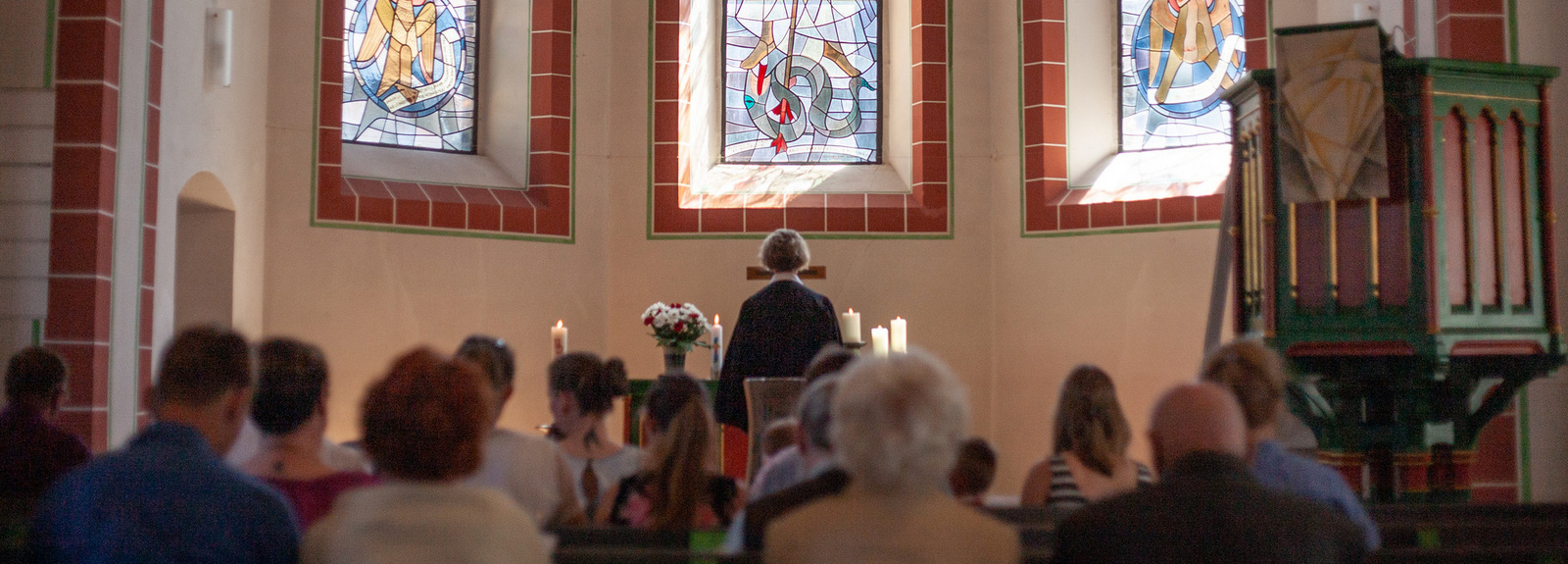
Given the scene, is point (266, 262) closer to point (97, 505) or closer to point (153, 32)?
point (153, 32)

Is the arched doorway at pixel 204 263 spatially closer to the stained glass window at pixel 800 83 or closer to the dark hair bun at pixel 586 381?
the stained glass window at pixel 800 83

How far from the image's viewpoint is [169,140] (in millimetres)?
6227

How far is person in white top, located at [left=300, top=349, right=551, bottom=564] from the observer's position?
187cm

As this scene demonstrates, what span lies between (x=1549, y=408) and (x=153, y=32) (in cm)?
630

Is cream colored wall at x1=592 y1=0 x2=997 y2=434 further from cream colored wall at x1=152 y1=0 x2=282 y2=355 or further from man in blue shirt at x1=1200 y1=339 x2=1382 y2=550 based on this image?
man in blue shirt at x1=1200 y1=339 x2=1382 y2=550

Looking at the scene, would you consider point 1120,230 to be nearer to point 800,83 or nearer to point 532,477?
point 800,83

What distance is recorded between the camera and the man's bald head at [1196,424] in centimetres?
201

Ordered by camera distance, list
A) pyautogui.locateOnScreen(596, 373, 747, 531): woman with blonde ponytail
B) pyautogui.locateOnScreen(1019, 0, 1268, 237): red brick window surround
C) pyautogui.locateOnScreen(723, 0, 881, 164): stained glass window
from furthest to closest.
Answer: pyautogui.locateOnScreen(723, 0, 881, 164): stained glass window, pyautogui.locateOnScreen(1019, 0, 1268, 237): red brick window surround, pyautogui.locateOnScreen(596, 373, 747, 531): woman with blonde ponytail

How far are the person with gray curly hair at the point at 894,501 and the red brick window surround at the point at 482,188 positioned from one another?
20.0 feet

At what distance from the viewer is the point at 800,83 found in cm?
876

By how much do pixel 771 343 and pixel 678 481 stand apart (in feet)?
11.1

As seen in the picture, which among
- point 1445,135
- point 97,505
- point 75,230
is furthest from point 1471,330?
point 75,230

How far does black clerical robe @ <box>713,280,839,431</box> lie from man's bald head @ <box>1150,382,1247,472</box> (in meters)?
4.01

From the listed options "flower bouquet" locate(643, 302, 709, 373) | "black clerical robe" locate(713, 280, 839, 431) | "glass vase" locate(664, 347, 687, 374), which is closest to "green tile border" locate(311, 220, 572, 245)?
"flower bouquet" locate(643, 302, 709, 373)
